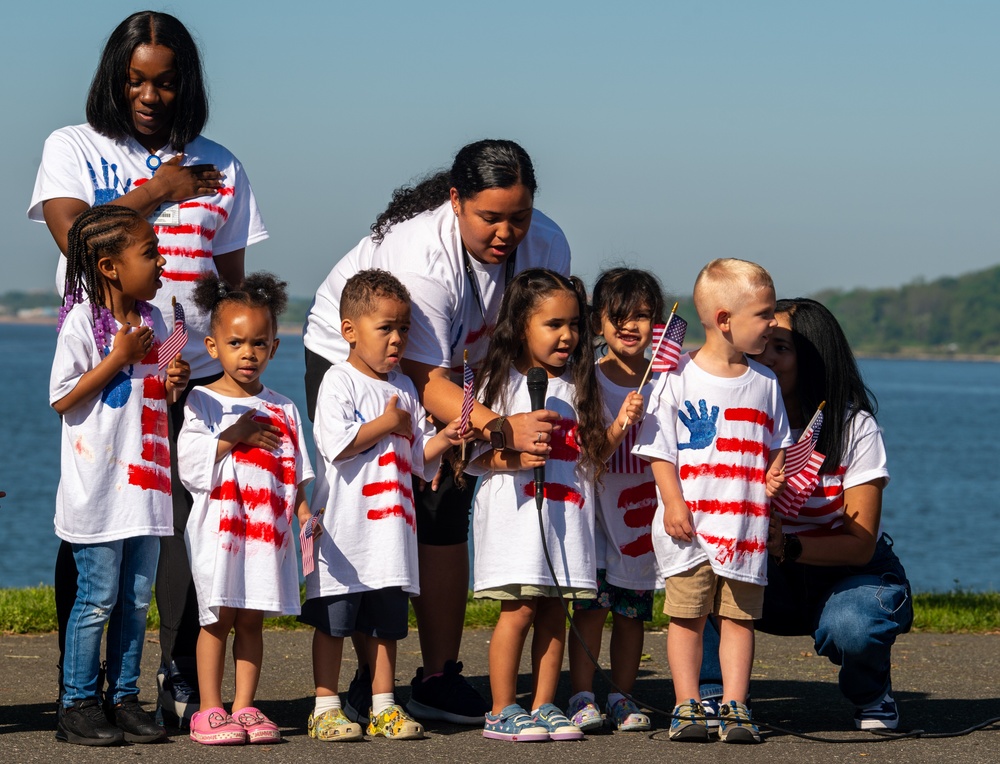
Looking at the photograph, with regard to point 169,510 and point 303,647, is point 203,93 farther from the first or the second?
point 303,647

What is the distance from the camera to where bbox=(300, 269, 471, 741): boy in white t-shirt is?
488 centimetres

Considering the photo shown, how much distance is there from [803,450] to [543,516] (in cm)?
97

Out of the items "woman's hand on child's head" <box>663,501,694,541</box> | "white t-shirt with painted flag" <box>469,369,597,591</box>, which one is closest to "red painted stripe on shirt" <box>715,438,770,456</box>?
"woman's hand on child's head" <box>663,501,694,541</box>

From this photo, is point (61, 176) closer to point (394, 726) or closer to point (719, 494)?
point (394, 726)

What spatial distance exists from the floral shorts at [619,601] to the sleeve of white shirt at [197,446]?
147 centimetres

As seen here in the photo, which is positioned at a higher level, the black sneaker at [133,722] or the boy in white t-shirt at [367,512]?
A: the boy in white t-shirt at [367,512]

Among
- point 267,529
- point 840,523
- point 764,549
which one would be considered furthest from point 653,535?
point 267,529

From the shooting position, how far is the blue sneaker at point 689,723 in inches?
191

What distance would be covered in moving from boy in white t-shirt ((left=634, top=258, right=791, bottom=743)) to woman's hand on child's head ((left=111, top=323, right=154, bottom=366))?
1.76 m

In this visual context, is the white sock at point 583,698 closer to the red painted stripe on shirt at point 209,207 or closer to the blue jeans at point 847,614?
the blue jeans at point 847,614

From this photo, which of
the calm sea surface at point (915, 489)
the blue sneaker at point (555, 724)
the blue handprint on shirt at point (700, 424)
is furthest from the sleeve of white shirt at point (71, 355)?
the calm sea surface at point (915, 489)

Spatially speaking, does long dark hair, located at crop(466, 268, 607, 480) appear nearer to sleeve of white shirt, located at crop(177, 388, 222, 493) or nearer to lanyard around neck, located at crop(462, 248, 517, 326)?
lanyard around neck, located at crop(462, 248, 517, 326)

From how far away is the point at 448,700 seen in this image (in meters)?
5.24

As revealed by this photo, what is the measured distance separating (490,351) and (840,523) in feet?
4.95
